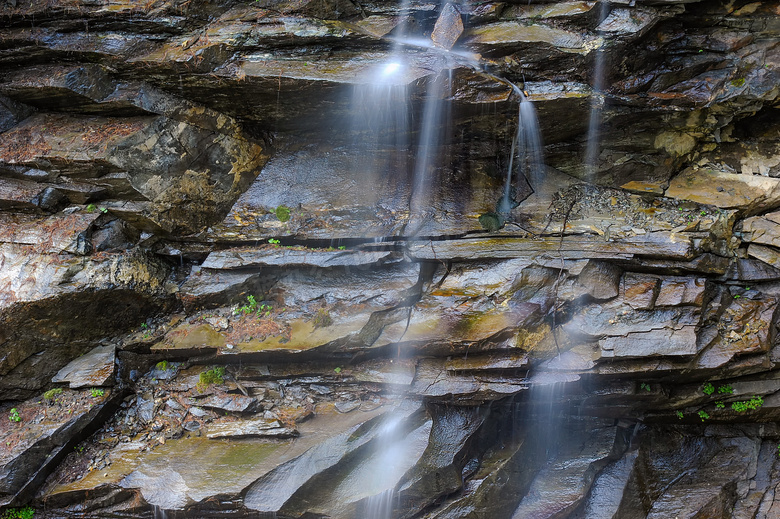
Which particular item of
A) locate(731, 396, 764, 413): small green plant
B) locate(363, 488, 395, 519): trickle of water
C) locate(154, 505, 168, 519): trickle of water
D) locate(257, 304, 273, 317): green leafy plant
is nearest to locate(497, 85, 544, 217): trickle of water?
locate(257, 304, 273, 317): green leafy plant

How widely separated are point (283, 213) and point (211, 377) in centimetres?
313

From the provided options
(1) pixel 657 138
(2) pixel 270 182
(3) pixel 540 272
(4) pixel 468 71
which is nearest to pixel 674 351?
→ (3) pixel 540 272

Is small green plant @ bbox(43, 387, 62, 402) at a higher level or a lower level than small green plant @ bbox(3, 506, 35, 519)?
higher

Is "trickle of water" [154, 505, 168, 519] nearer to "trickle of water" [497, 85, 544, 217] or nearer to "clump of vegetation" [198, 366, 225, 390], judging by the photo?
"clump of vegetation" [198, 366, 225, 390]

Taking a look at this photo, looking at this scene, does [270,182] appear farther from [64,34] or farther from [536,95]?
[536,95]

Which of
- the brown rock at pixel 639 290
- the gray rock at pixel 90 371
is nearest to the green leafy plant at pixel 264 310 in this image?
the gray rock at pixel 90 371

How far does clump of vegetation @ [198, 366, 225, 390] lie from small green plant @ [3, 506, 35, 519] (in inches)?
106

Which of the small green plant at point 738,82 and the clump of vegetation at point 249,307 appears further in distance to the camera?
the clump of vegetation at point 249,307

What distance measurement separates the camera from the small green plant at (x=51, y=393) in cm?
709

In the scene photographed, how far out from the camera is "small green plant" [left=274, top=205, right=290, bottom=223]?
27.7 feet

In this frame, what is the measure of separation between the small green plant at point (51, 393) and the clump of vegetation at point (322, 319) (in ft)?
13.6

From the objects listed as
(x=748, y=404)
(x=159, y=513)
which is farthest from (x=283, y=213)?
(x=748, y=404)

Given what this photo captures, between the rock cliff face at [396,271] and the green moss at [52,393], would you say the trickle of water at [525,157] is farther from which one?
the green moss at [52,393]

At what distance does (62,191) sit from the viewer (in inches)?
298
